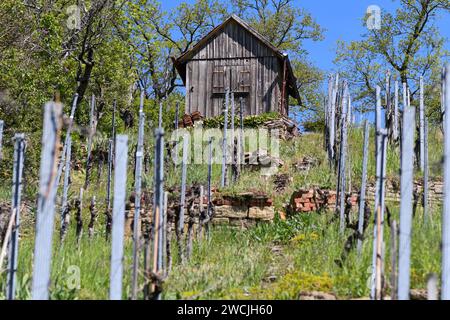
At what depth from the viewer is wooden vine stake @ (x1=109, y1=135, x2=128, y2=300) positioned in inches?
150

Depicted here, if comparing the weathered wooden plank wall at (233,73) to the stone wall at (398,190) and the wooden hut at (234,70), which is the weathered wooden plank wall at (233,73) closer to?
the wooden hut at (234,70)

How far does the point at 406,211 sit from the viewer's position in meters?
3.85

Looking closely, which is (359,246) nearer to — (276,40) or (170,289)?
(170,289)

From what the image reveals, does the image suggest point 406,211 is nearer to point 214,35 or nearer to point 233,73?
point 233,73

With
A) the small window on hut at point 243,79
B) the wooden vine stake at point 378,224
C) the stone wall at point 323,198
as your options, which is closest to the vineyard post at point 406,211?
the wooden vine stake at point 378,224

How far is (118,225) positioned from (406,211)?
1829mm

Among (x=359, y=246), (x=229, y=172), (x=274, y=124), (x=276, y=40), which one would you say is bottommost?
(x=359, y=246)

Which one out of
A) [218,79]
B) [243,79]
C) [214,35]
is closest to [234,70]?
[243,79]

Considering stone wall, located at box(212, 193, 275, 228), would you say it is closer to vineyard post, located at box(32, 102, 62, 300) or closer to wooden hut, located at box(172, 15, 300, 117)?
vineyard post, located at box(32, 102, 62, 300)

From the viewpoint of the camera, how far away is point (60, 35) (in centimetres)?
1736

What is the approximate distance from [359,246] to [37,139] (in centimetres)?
863

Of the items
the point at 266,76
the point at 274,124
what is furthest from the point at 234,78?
the point at 274,124

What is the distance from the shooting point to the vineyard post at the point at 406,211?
3791 millimetres

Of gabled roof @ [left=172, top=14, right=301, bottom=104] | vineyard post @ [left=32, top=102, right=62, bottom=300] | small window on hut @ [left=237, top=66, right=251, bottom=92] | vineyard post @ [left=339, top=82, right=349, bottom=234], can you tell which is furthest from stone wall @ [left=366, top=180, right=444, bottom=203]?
small window on hut @ [left=237, top=66, right=251, bottom=92]
